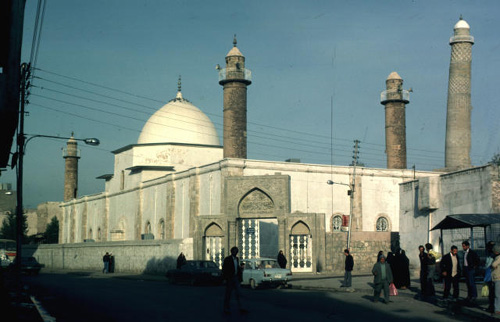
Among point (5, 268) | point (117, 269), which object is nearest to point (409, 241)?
point (117, 269)

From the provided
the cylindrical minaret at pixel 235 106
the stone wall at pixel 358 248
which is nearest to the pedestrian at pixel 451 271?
the stone wall at pixel 358 248

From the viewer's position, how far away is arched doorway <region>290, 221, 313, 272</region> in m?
34.8

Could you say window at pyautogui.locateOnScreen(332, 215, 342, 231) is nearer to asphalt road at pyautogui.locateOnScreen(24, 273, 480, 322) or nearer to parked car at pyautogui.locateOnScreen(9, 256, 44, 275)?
parked car at pyautogui.locateOnScreen(9, 256, 44, 275)

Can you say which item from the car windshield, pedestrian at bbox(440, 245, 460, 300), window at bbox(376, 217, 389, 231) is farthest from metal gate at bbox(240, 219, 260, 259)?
pedestrian at bbox(440, 245, 460, 300)

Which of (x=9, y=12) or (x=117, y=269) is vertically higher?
(x=9, y=12)

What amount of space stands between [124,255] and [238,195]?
32.7ft

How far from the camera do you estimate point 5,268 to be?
45.2 meters

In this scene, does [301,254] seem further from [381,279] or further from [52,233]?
[52,233]

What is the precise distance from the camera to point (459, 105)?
41531 mm

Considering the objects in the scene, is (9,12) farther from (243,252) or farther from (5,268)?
(5,268)

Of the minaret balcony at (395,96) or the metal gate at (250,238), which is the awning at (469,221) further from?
the minaret balcony at (395,96)

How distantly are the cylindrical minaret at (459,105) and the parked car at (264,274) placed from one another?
844 inches

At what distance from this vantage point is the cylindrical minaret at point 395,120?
158 feet

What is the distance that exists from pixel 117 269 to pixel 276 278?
847 inches
